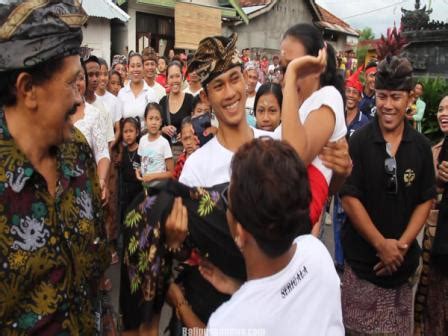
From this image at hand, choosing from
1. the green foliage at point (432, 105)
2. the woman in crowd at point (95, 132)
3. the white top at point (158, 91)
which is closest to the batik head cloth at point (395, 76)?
Answer: the woman in crowd at point (95, 132)

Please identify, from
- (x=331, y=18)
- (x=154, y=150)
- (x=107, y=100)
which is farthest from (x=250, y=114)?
(x=331, y=18)

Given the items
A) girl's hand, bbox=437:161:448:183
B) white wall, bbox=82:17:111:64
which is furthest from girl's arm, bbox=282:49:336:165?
white wall, bbox=82:17:111:64

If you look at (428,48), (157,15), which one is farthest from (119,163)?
(157,15)

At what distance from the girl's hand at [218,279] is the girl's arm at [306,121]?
575mm

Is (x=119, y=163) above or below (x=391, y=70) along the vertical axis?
below

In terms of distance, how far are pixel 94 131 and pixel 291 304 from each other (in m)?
3.23

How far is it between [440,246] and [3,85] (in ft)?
9.50

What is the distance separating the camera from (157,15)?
1842 centimetres

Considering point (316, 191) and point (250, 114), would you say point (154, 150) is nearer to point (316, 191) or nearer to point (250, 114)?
point (250, 114)

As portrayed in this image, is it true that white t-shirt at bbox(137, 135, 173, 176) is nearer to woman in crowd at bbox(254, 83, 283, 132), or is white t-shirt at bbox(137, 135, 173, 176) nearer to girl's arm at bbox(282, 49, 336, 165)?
woman in crowd at bbox(254, 83, 283, 132)

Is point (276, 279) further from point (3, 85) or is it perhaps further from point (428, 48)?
point (428, 48)

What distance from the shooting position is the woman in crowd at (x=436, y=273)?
11.2ft

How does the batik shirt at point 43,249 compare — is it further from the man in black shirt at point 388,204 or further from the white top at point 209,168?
the man in black shirt at point 388,204

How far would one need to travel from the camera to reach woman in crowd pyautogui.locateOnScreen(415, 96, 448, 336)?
3404mm
